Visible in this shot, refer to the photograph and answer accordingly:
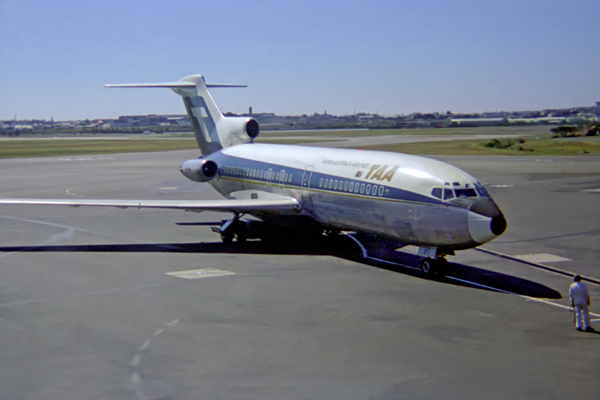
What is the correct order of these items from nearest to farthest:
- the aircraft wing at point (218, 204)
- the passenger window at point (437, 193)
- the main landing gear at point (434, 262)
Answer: the passenger window at point (437, 193) < the main landing gear at point (434, 262) < the aircraft wing at point (218, 204)

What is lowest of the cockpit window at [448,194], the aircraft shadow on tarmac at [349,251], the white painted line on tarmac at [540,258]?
the aircraft shadow on tarmac at [349,251]

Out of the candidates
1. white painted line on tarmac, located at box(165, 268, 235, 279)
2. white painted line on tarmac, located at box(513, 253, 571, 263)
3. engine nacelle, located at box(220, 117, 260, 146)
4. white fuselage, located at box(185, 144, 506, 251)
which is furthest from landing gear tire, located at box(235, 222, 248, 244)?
white painted line on tarmac, located at box(513, 253, 571, 263)

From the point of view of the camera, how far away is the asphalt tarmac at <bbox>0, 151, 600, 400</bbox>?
11367 mm

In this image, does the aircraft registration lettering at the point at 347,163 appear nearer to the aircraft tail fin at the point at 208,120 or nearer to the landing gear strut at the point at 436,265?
the landing gear strut at the point at 436,265

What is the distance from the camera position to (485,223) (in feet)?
58.1

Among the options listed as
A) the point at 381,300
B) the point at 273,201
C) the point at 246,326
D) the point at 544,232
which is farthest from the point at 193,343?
the point at 544,232

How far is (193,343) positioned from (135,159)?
6844 cm

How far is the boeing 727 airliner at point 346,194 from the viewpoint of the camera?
1852 centimetres

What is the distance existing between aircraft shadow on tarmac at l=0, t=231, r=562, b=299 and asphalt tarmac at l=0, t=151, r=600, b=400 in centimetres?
11

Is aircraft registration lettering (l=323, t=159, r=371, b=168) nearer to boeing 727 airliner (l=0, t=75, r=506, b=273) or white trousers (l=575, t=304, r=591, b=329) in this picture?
boeing 727 airliner (l=0, t=75, r=506, b=273)

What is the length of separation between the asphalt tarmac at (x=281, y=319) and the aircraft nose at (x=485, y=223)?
1610mm

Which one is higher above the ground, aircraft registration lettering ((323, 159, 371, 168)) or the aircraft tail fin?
the aircraft tail fin

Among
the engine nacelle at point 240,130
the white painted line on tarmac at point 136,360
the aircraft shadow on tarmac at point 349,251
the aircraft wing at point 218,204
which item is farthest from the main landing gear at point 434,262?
the engine nacelle at point 240,130

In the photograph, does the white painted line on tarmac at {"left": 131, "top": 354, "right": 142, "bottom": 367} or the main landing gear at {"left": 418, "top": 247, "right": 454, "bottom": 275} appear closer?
the white painted line on tarmac at {"left": 131, "top": 354, "right": 142, "bottom": 367}
